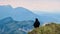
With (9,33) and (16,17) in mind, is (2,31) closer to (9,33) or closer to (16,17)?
(9,33)

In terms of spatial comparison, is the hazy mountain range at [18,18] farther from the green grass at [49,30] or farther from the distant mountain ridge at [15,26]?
the green grass at [49,30]

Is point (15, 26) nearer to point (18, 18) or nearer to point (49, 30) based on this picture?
point (18, 18)

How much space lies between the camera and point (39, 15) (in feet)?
11.8

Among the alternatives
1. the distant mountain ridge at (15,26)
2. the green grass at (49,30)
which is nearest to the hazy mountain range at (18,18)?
the distant mountain ridge at (15,26)

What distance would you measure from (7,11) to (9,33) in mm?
495

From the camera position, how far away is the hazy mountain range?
357 cm

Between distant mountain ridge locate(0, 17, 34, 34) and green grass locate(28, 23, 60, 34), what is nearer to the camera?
green grass locate(28, 23, 60, 34)

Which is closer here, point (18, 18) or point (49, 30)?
point (49, 30)

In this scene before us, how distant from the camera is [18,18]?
364 centimetres

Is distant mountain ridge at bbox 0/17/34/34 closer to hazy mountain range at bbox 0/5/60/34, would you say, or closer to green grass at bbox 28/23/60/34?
hazy mountain range at bbox 0/5/60/34

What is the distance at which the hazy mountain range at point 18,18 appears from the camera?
11.7ft

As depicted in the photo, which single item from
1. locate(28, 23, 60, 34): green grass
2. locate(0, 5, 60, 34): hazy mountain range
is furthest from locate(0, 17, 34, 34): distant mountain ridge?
locate(28, 23, 60, 34): green grass

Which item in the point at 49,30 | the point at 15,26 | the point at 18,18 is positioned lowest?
the point at 15,26

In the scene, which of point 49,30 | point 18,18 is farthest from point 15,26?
point 49,30
